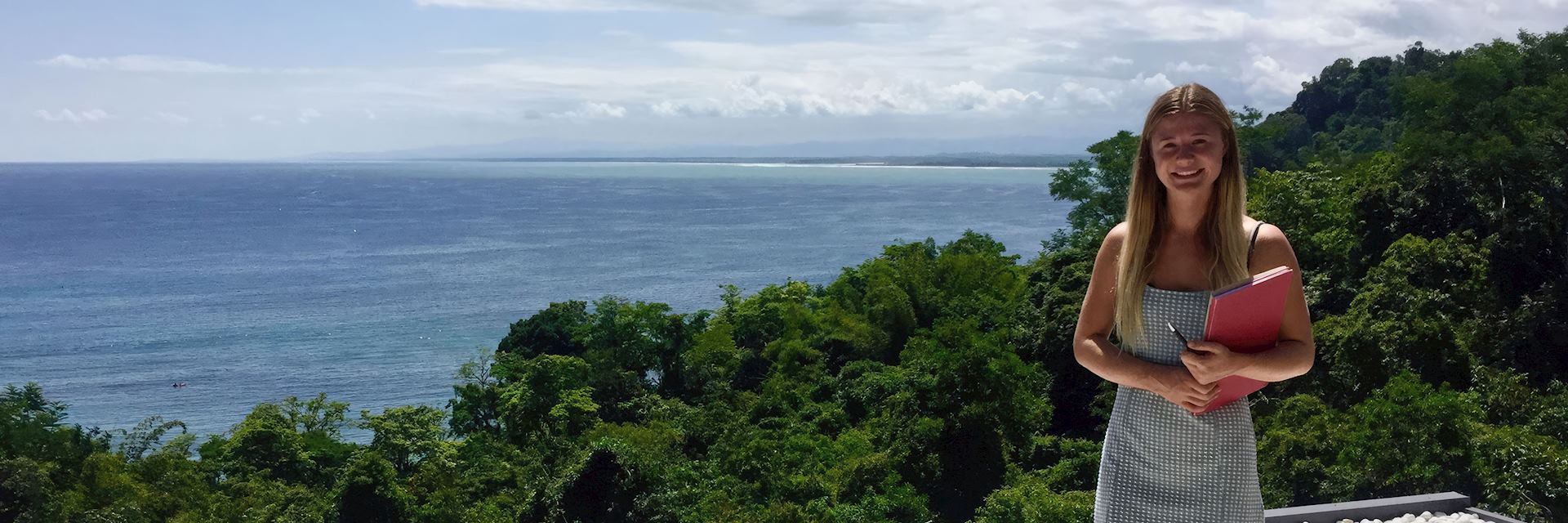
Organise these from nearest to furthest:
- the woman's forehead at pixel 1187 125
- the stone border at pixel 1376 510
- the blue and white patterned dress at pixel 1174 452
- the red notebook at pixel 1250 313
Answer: the red notebook at pixel 1250 313
the woman's forehead at pixel 1187 125
the blue and white patterned dress at pixel 1174 452
the stone border at pixel 1376 510

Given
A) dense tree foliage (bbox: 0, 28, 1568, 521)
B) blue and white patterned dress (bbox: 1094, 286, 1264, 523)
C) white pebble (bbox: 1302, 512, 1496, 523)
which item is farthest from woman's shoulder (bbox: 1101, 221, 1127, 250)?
dense tree foliage (bbox: 0, 28, 1568, 521)

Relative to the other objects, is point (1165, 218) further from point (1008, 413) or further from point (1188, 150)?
point (1008, 413)

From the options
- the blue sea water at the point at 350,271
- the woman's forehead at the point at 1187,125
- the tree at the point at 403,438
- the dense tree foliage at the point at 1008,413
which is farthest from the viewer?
the blue sea water at the point at 350,271

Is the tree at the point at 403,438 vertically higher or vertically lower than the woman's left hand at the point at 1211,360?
lower

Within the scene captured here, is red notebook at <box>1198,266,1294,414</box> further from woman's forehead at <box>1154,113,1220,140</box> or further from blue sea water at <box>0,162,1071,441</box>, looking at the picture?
blue sea water at <box>0,162,1071,441</box>

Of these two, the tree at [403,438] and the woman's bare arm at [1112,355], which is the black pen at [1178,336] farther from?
the tree at [403,438]

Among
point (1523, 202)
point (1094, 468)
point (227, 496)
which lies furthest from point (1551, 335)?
point (227, 496)

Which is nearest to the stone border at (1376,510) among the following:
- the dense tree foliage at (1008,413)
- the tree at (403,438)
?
the dense tree foliage at (1008,413)

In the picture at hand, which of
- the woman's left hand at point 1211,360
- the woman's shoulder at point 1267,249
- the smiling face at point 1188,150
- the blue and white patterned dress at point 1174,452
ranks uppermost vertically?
the smiling face at point 1188,150

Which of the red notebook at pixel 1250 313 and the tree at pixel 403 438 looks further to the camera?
the tree at pixel 403 438
